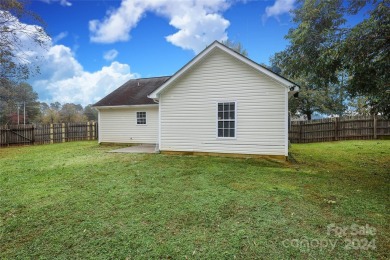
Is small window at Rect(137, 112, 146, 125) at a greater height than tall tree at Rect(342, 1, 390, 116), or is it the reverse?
tall tree at Rect(342, 1, 390, 116)

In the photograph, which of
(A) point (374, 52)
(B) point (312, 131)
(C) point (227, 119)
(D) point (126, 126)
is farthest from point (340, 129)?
(D) point (126, 126)

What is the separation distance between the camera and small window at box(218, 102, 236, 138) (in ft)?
31.4

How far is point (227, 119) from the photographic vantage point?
31.7 ft

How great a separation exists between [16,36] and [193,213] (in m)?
12.2

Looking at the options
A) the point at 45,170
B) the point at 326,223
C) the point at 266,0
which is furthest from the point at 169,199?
the point at 266,0

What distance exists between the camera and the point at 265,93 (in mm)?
9039

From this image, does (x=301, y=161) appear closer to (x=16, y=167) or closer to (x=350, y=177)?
(x=350, y=177)

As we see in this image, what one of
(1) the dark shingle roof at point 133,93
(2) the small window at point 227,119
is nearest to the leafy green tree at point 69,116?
(1) the dark shingle roof at point 133,93

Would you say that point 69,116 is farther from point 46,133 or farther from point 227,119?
point 227,119

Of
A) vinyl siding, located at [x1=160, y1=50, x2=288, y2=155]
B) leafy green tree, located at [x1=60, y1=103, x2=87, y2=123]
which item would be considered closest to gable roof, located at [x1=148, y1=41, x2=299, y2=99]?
vinyl siding, located at [x1=160, y1=50, x2=288, y2=155]

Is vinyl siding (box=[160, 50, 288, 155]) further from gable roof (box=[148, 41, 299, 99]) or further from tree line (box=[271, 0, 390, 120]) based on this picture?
tree line (box=[271, 0, 390, 120])

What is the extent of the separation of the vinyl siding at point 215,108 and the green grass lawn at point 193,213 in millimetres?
2104

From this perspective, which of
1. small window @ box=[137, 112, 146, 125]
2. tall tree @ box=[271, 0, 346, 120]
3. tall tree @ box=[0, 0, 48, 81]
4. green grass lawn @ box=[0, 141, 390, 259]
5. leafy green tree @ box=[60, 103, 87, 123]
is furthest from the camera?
leafy green tree @ box=[60, 103, 87, 123]

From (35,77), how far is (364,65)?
49.2 feet
